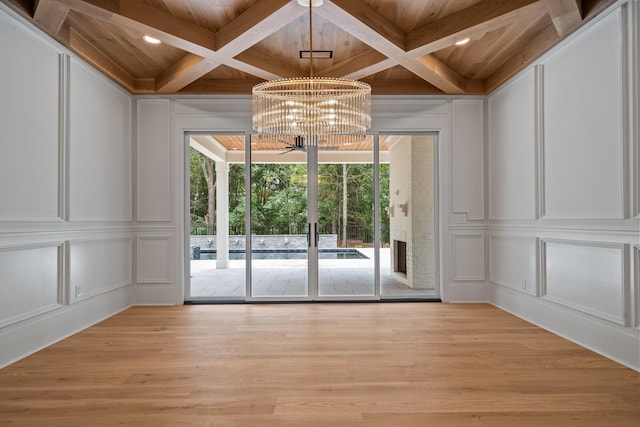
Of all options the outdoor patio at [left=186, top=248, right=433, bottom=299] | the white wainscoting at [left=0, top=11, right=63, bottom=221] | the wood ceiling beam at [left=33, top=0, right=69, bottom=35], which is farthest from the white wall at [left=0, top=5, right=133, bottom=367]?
the outdoor patio at [left=186, top=248, right=433, bottom=299]

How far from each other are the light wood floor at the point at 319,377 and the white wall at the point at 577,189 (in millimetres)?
346

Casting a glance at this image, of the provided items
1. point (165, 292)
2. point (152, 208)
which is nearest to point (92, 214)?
point (152, 208)

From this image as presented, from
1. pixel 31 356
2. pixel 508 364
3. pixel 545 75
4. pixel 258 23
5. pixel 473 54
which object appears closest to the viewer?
pixel 508 364

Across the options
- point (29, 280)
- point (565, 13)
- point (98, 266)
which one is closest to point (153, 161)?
point (98, 266)

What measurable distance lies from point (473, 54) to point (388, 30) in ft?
4.03

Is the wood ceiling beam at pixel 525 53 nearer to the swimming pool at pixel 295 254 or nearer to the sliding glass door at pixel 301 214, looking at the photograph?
the sliding glass door at pixel 301 214

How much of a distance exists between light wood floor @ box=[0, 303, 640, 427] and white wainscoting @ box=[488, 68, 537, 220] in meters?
1.29

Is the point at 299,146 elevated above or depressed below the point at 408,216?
above

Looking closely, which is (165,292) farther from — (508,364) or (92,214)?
(508,364)

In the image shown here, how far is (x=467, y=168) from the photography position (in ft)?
16.7

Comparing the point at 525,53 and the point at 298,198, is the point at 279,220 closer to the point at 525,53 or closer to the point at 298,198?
the point at 298,198

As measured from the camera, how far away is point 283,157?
525cm

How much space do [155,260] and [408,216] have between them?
3.30m

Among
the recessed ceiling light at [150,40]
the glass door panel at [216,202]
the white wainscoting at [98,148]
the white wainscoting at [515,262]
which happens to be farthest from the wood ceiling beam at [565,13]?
the white wainscoting at [98,148]
